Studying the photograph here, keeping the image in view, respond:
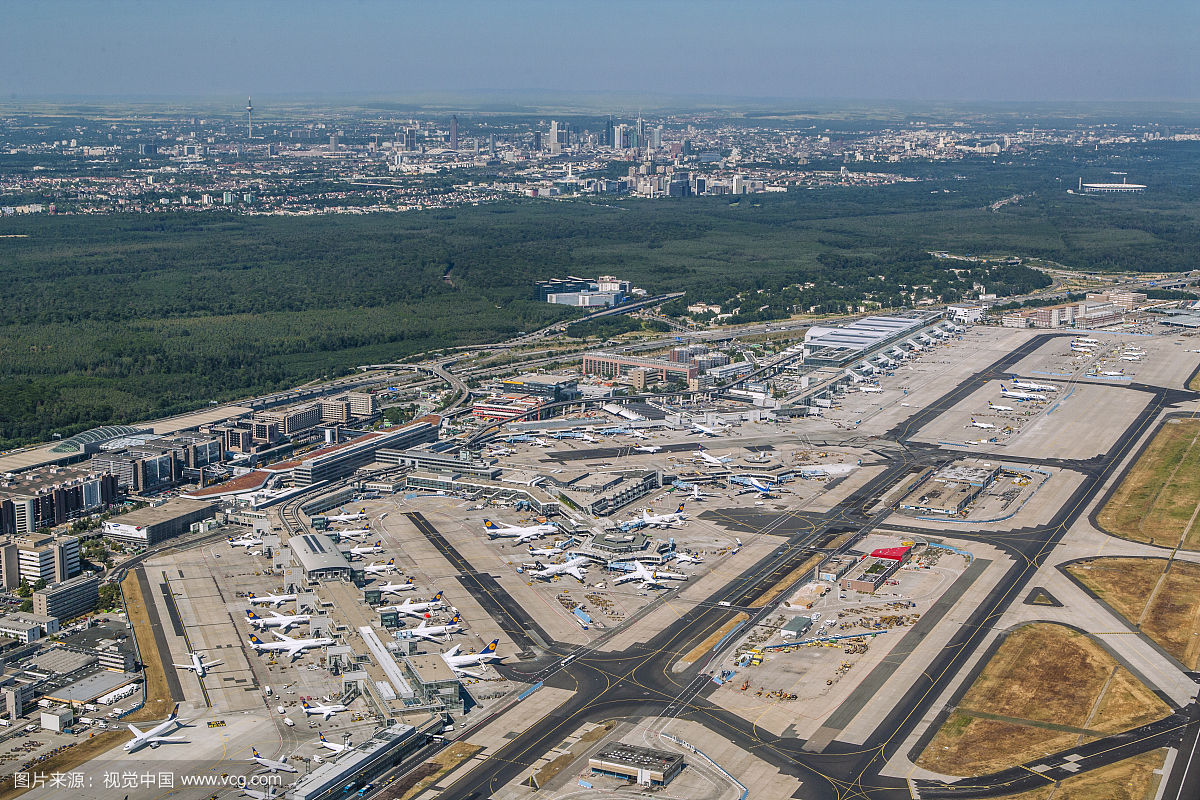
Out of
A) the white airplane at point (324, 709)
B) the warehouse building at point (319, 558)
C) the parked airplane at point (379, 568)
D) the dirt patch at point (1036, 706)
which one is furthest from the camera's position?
the parked airplane at point (379, 568)

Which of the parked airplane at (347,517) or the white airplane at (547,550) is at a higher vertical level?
the white airplane at (547,550)

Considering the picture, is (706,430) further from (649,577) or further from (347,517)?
(649,577)

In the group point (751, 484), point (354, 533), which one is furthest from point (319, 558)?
point (751, 484)

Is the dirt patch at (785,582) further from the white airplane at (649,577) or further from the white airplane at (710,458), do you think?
the white airplane at (710,458)

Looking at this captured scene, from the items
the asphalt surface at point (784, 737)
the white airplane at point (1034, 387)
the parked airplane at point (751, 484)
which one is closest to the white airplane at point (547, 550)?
the asphalt surface at point (784, 737)

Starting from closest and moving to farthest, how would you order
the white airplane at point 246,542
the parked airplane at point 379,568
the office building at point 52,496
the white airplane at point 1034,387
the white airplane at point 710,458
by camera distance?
the parked airplane at point 379,568 → the white airplane at point 246,542 → the office building at point 52,496 → the white airplane at point 710,458 → the white airplane at point 1034,387

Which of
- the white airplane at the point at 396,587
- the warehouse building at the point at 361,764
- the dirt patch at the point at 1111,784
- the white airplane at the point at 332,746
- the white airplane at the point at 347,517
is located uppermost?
the warehouse building at the point at 361,764
